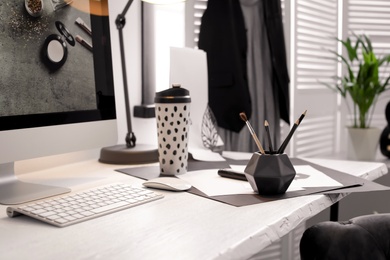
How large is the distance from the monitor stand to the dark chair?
0.53 m

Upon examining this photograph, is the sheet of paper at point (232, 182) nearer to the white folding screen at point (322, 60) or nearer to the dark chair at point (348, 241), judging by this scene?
the dark chair at point (348, 241)

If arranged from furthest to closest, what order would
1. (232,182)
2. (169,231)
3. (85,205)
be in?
1. (232,182)
2. (85,205)
3. (169,231)

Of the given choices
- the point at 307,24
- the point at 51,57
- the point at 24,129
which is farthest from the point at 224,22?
the point at 24,129

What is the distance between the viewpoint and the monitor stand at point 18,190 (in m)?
0.98

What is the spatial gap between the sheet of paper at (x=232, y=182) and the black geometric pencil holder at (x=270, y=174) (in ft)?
0.13

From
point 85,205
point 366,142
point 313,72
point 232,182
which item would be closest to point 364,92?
point 366,142

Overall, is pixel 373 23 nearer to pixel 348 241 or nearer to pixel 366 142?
pixel 366 142

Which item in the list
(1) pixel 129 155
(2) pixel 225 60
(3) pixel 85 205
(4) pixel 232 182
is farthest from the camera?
(2) pixel 225 60

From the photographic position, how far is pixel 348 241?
84 cm

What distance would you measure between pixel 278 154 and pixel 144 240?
0.42m

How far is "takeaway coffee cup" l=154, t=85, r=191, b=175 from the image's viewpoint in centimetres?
124

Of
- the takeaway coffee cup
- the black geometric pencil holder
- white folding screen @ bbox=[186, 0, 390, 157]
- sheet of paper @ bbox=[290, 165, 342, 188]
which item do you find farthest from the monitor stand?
white folding screen @ bbox=[186, 0, 390, 157]

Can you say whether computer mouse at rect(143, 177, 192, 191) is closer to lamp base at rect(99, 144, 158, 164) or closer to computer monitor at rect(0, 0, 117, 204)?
computer monitor at rect(0, 0, 117, 204)

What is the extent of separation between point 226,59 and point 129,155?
2.99ft
